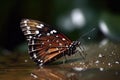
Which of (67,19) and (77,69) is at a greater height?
(67,19)

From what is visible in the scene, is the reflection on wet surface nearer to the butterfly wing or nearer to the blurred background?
the butterfly wing

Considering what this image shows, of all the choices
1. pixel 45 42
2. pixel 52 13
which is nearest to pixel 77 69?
pixel 45 42

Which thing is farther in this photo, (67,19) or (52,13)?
(52,13)

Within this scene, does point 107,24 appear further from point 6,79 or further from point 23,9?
point 6,79

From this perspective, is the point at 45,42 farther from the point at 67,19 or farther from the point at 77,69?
the point at 67,19

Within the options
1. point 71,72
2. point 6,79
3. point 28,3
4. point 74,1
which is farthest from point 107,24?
point 6,79

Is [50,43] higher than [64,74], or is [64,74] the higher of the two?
[50,43]

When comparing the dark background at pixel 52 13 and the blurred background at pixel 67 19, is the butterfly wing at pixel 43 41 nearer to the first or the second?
the blurred background at pixel 67 19

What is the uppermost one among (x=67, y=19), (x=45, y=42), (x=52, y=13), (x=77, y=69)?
(x=52, y=13)
